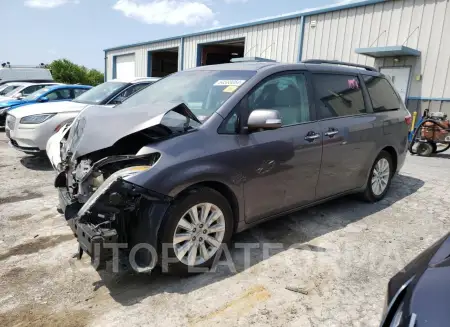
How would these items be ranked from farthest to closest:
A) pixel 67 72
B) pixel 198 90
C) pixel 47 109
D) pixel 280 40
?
pixel 67 72, pixel 280 40, pixel 47 109, pixel 198 90

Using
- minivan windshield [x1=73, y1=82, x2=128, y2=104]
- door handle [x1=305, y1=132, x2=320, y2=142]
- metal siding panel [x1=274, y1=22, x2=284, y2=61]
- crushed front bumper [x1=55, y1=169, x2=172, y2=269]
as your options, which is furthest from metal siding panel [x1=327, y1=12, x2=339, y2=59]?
crushed front bumper [x1=55, y1=169, x2=172, y2=269]

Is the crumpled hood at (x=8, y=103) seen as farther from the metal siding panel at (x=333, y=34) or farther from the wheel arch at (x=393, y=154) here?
the wheel arch at (x=393, y=154)

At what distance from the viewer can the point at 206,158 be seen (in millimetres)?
2910

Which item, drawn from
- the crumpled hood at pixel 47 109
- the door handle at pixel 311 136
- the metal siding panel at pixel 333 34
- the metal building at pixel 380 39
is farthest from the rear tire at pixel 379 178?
the metal siding panel at pixel 333 34

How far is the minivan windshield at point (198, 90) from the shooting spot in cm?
330

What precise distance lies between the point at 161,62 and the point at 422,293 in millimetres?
25973

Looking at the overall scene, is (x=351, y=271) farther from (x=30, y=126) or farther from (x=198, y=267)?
(x=30, y=126)

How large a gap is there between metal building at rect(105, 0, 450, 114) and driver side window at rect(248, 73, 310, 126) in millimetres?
8382

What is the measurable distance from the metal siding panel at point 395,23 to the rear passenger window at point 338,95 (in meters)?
8.48

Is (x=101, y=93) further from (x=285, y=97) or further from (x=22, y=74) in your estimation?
(x=22, y=74)

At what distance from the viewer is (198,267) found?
9.94 feet

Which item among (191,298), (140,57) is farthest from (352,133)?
(140,57)

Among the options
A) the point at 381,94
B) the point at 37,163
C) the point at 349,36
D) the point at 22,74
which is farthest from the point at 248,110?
the point at 22,74

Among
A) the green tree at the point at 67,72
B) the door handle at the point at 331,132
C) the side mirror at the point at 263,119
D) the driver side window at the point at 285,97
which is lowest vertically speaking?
the door handle at the point at 331,132
